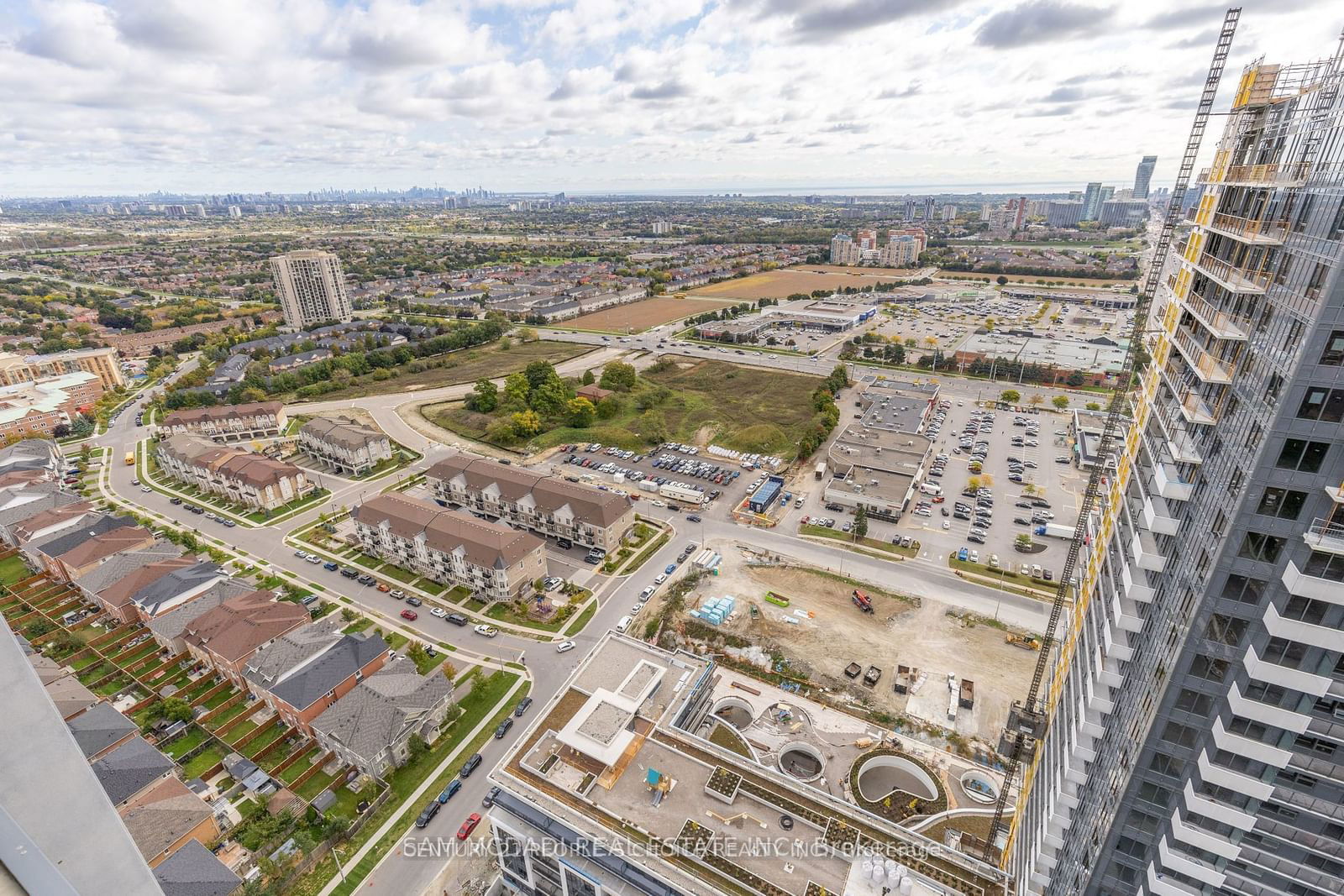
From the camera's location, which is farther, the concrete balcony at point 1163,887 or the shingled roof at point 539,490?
the shingled roof at point 539,490

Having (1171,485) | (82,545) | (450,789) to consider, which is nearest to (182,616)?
(82,545)

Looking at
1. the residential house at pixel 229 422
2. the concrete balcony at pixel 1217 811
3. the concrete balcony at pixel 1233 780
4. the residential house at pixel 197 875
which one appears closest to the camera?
the concrete balcony at pixel 1233 780

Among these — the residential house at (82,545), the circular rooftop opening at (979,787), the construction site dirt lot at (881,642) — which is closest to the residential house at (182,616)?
the residential house at (82,545)

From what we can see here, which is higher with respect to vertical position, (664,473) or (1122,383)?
(1122,383)

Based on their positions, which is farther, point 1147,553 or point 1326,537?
point 1147,553

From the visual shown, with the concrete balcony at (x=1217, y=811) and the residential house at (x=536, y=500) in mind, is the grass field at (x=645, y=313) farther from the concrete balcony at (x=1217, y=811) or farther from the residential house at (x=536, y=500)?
the concrete balcony at (x=1217, y=811)

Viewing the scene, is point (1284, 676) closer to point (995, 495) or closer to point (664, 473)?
point (995, 495)
